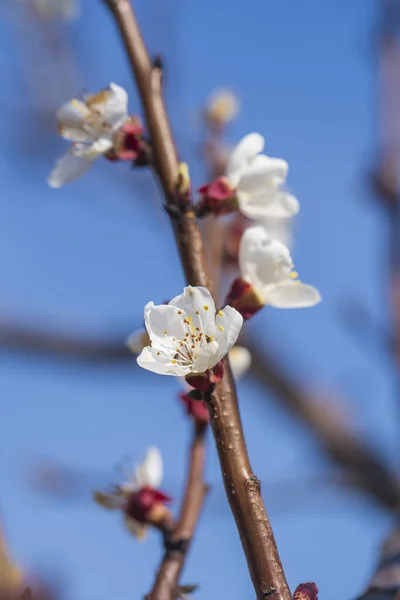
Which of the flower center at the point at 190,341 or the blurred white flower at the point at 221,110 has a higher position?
the blurred white flower at the point at 221,110

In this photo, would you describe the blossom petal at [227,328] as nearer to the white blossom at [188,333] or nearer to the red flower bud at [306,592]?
the white blossom at [188,333]

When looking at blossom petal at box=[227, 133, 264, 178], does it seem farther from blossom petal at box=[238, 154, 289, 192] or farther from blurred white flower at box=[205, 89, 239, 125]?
blurred white flower at box=[205, 89, 239, 125]

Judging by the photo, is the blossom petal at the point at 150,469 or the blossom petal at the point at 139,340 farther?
the blossom petal at the point at 150,469

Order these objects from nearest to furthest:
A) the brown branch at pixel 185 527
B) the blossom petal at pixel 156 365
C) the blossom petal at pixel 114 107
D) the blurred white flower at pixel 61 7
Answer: the blossom petal at pixel 156 365 → the brown branch at pixel 185 527 → the blossom petal at pixel 114 107 → the blurred white flower at pixel 61 7

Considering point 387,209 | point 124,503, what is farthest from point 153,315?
point 387,209

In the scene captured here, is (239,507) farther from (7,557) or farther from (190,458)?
(190,458)

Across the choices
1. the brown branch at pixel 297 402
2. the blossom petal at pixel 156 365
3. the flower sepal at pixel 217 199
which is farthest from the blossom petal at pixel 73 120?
the brown branch at pixel 297 402
